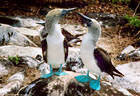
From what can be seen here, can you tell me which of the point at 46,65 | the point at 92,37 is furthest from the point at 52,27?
the point at 46,65

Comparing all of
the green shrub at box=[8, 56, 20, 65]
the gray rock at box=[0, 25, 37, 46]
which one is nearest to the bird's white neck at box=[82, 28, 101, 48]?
the green shrub at box=[8, 56, 20, 65]

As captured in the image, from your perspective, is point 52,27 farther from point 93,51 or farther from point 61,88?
point 61,88

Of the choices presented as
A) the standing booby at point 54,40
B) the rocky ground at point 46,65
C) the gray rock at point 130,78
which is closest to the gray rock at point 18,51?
the rocky ground at point 46,65

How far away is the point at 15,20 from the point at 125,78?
14.2 ft

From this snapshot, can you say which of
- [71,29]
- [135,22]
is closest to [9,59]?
[71,29]

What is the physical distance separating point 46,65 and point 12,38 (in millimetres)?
1447

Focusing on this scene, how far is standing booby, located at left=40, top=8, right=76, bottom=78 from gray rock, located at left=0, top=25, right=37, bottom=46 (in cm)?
241

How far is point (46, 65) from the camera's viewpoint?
14.2 feet

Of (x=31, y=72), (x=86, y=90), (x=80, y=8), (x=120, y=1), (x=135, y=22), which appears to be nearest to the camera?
(x=86, y=90)

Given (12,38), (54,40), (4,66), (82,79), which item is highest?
(54,40)

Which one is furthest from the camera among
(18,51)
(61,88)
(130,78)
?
(18,51)

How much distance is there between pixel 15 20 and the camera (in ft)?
24.5

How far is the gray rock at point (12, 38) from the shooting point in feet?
17.6

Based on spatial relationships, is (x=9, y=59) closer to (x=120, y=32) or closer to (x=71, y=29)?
(x=71, y=29)
